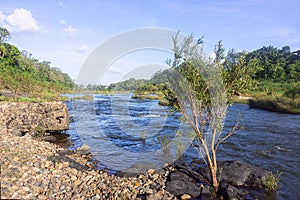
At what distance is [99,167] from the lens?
408 inches

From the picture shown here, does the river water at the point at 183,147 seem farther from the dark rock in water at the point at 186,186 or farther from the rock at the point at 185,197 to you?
the rock at the point at 185,197

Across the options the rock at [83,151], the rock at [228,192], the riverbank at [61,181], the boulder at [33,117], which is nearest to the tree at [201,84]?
the rock at [228,192]

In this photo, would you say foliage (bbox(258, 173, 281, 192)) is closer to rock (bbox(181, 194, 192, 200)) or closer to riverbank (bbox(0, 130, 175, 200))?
rock (bbox(181, 194, 192, 200))

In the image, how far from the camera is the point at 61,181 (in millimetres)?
7504

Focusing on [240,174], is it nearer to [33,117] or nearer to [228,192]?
[228,192]

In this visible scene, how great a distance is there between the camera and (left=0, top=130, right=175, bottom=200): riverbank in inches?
248

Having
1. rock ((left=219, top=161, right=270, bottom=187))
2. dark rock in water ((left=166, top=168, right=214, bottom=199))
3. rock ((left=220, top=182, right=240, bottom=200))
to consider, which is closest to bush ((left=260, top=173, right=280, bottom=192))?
rock ((left=219, top=161, right=270, bottom=187))

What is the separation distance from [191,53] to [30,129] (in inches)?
552

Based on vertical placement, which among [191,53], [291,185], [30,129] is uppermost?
[191,53]

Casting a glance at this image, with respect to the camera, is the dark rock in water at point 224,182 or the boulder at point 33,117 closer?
the dark rock in water at point 224,182

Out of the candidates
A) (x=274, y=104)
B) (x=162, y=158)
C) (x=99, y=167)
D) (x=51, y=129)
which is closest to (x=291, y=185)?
(x=162, y=158)

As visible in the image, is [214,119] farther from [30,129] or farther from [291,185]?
[30,129]

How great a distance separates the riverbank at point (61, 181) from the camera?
248 inches

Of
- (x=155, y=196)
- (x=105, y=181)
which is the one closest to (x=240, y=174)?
(x=155, y=196)
